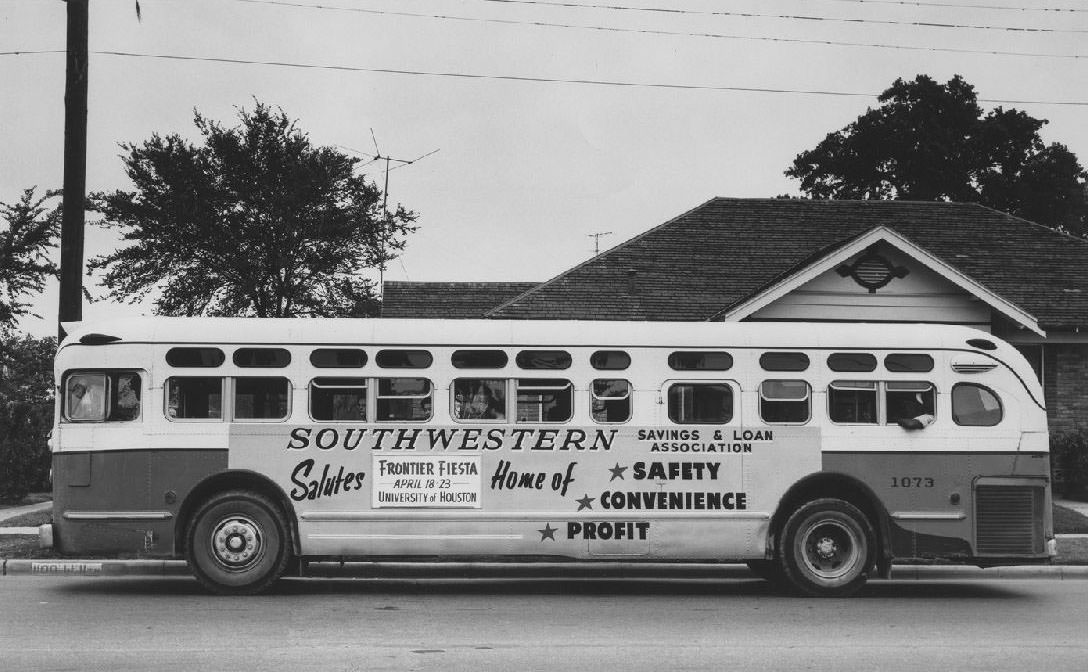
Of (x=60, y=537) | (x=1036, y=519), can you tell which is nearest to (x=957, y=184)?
(x=1036, y=519)

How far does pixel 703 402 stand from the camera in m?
12.5

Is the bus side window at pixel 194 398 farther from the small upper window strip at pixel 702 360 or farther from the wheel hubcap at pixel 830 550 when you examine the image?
Result: the wheel hubcap at pixel 830 550

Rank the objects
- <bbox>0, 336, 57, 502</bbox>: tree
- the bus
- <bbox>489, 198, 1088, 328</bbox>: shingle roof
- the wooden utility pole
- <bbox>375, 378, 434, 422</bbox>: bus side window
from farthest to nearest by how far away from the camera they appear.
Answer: <bbox>489, 198, 1088, 328</bbox>: shingle roof → <bbox>0, 336, 57, 502</bbox>: tree → the wooden utility pole → <bbox>375, 378, 434, 422</bbox>: bus side window → the bus

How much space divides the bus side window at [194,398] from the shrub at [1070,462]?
1589 centimetres

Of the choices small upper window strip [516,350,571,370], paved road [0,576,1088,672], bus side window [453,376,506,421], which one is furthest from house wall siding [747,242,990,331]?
bus side window [453,376,506,421]

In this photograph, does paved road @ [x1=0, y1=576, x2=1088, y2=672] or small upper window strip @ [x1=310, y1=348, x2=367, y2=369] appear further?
small upper window strip @ [x1=310, y1=348, x2=367, y2=369]

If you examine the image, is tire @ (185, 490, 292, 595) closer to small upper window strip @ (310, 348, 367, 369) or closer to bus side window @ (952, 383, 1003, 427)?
small upper window strip @ (310, 348, 367, 369)

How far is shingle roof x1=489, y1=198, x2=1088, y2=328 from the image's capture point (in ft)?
78.3

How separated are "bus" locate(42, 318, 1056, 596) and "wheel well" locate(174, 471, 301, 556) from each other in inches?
1.1

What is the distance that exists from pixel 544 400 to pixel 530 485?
857 mm

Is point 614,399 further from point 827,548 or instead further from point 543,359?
point 827,548

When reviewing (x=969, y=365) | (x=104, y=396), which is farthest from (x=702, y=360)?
(x=104, y=396)

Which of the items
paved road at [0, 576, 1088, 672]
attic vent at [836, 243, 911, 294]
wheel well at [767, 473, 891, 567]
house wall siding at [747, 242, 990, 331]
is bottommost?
paved road at [0, 576, 1088, 672]

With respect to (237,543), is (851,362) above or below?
above
